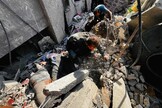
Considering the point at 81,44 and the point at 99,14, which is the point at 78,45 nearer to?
the point at 81,44

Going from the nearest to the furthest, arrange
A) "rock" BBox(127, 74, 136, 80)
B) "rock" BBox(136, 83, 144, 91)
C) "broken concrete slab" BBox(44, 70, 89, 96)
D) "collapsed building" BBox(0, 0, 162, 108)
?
"broken concrete slab" BBox(44, 70, 89, 96), "collapsed building" BBox(0, 0, 162, 108), "rock" BBox(136, 83, 144, 91), "rock" BBox(127, 74, 136, 80)

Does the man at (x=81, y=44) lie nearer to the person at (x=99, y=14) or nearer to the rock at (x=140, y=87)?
the rock at (x=140, y=87)

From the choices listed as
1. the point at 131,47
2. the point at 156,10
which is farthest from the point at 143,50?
the point at 156,10

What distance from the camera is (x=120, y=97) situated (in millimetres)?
3635

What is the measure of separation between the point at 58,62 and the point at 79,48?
720 mm

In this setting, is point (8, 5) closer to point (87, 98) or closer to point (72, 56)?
point (72, 56)

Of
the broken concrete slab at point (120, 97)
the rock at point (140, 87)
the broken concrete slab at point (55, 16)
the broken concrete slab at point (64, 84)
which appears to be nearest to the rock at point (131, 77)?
the rock at point (140, 87)

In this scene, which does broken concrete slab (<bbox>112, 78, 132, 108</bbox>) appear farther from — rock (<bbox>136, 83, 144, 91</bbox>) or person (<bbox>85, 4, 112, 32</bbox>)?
person (<bbox>85, 4, 112, 32</bbox>)

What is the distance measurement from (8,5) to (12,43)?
0.96 metres

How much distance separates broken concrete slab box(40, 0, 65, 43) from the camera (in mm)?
4996

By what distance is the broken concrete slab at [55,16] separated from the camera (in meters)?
5.00

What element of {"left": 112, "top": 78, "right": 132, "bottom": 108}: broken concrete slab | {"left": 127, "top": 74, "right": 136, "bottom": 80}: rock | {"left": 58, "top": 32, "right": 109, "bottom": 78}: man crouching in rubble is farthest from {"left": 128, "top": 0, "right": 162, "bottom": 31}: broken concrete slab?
{"left": 112, "top": 78, "right": 132, "bottom": 108}: broken concrete slab

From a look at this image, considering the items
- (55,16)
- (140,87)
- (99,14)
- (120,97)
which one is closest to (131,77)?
(140,87)

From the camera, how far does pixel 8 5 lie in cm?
404
